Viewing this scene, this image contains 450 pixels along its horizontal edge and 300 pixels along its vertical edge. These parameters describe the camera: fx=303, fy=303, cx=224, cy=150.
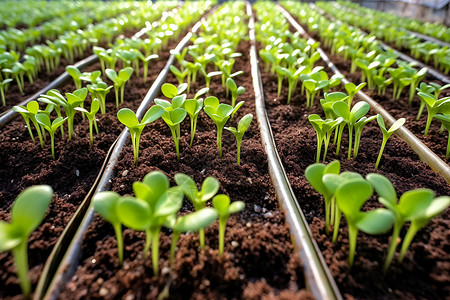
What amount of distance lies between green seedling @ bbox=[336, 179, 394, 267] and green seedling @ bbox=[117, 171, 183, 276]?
505 millimetres

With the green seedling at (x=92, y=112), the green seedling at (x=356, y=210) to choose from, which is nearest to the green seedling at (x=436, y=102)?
the green seedling at (x=356, y=210)

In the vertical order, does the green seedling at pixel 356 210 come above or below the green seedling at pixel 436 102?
below

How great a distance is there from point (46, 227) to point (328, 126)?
1.34m

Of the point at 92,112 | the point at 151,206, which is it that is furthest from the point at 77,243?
the point at 92,112

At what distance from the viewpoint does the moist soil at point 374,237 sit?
101 centimetres

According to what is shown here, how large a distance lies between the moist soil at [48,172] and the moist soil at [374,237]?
3.41ft

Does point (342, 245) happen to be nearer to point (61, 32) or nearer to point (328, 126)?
point (328, 126)

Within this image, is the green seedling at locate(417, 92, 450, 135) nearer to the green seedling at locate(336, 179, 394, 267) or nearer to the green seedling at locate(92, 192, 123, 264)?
the green seedling at locate(336, 179, 394, 267)

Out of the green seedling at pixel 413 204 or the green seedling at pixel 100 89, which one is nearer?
the green seedling at pixel 413 204

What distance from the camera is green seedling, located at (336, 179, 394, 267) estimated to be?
87 cm

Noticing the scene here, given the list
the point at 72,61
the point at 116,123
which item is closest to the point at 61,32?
the point at 72,61

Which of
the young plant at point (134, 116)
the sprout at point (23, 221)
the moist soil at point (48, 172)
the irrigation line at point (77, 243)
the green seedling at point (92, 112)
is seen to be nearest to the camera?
the sprout at point (23, 221)

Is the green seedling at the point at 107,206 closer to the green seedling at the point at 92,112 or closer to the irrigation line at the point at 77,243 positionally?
the irrigation line at the point at 77,243

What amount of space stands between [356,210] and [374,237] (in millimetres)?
324
